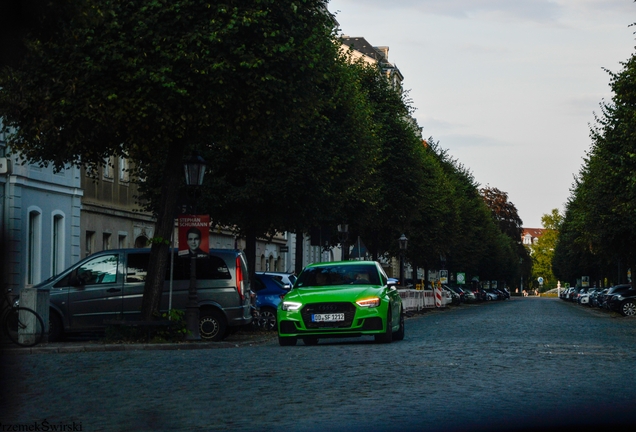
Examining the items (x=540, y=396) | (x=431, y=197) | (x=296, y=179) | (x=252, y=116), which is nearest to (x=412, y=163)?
(x=431, y=197)

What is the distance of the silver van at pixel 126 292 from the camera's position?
78.0 ft

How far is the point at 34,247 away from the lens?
35531 mm

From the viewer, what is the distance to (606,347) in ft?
68.1

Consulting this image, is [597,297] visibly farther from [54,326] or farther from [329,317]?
[329,317]

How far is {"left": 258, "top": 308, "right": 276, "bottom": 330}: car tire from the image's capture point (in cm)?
2981

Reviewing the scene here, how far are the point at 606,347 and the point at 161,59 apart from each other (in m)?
9.80

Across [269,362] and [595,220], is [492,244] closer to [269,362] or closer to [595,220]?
[595,220]

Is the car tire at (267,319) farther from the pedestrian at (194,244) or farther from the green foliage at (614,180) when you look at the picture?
the green foliage at (614,180)

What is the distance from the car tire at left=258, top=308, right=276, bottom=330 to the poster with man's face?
6.78m

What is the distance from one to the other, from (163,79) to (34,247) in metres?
16.0

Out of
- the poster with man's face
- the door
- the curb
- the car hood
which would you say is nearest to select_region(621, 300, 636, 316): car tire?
the car hood

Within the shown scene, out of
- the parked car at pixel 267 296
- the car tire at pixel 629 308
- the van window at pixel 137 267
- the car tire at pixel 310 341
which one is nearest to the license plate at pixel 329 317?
the car tire at pixel 310 341

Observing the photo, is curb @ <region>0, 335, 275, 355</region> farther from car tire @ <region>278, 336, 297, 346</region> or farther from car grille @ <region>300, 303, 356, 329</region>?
car grille @ <region>300, 303, 356, 329</region>

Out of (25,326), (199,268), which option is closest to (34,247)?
(199,268)
